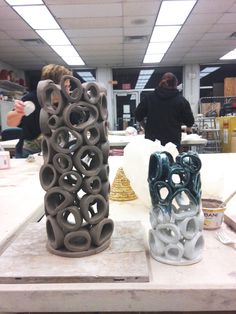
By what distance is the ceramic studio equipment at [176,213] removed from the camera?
2.04ft

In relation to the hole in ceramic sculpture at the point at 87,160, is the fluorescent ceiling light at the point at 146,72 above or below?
above

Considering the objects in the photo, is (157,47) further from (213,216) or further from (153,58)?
(213,216)

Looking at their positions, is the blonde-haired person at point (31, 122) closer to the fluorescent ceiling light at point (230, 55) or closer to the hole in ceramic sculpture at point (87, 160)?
→ the hole in ceramic sculpture at point (87, 160)

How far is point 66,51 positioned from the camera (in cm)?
694

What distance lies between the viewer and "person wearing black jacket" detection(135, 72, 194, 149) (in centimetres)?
299

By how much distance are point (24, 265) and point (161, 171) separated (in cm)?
35

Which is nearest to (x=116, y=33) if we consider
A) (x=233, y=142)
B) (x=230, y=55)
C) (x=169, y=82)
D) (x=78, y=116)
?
(x=233, y=142)

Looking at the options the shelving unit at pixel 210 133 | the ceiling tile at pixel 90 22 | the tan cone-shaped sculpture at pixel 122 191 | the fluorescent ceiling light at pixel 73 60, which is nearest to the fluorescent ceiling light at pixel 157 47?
the ceiling tile at pixel 90 22

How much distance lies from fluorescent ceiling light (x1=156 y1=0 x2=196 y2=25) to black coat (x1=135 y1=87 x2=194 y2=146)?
208cm

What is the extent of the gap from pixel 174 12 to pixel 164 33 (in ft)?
3.61

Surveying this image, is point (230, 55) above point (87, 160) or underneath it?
above

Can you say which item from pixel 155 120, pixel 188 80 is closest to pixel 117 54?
pixel 188 80

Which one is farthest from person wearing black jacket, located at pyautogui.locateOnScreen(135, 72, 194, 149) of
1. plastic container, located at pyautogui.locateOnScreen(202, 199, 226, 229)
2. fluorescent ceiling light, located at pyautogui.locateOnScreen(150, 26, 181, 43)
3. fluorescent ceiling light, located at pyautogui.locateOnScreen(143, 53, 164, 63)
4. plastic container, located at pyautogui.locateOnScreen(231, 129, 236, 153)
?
fluorescent ceiling light, located at pyautogui.locateOnScreen(143, 53, 164, 63)

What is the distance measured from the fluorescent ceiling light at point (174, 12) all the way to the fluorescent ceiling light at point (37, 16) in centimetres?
176
